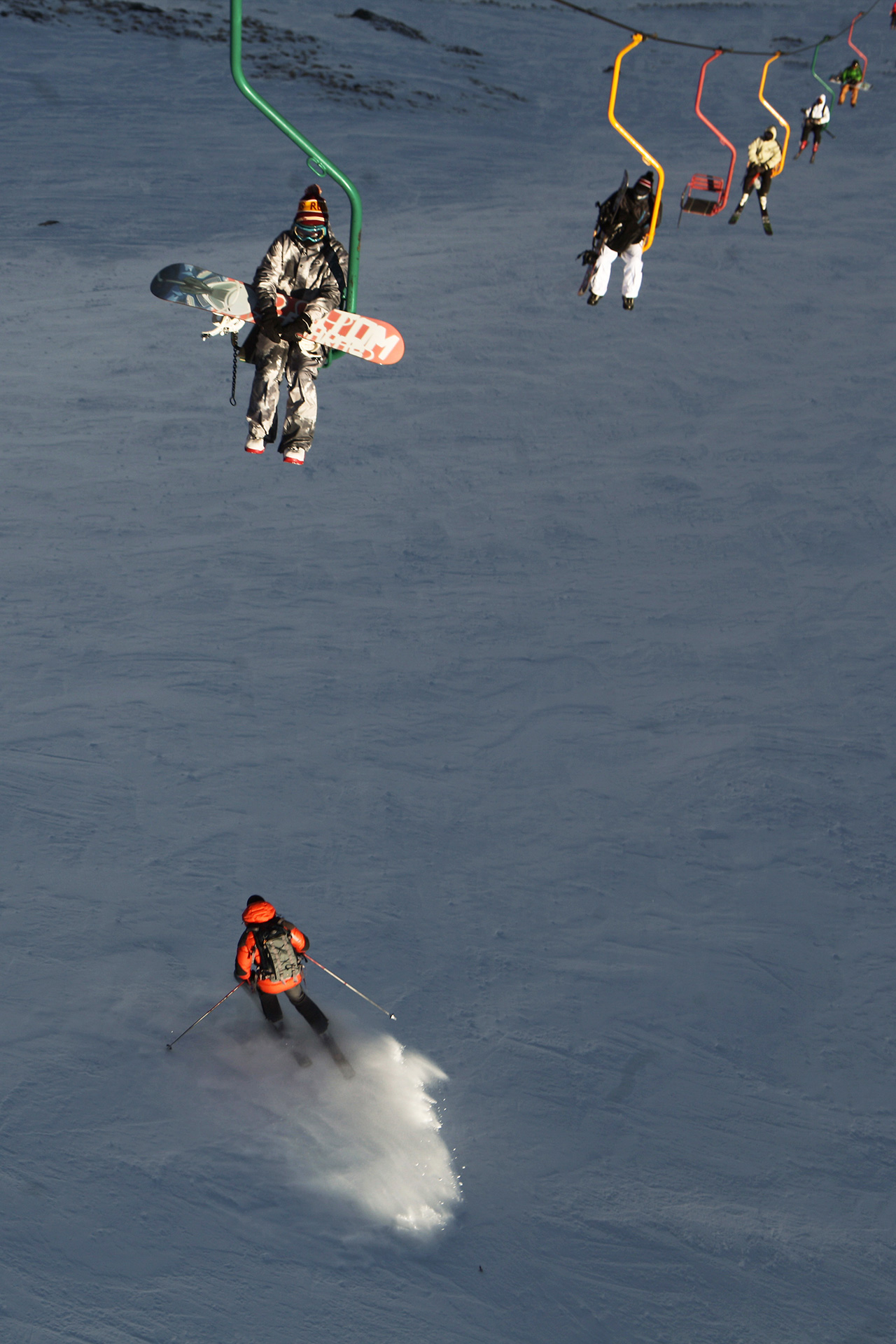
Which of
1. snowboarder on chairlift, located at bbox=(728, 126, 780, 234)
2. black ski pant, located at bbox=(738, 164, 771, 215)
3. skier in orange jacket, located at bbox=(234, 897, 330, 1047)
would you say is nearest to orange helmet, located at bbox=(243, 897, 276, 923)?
skier in orange jacket, located at bbox=(234, 897, 330, 1047)

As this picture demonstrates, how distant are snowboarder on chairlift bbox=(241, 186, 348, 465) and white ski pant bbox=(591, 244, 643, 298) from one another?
464cm

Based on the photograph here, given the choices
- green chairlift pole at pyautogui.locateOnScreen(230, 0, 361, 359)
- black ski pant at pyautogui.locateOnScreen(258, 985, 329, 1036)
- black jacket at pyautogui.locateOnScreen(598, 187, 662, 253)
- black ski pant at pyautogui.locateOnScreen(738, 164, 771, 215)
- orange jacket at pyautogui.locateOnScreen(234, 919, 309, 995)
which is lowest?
black ski pant at pyautogui.locateOnScreen(258, 985, 329, 1036)

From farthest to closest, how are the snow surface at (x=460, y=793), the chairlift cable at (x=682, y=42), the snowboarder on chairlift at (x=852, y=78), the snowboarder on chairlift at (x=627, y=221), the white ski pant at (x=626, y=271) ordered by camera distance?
the snowboarder on chairlift at (x=852, y=78), the white ski pant at (x=626, y=271), the snowboarder on chairlift at (x=627, y=221), the chairlift cable at (x=682, y=42), the snow surface at (x=460, y=793)

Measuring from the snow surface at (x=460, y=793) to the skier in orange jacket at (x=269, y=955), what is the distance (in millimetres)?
811

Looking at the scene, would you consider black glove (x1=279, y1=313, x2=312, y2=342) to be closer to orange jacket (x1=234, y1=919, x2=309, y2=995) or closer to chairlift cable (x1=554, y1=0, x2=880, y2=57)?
chairlift cable (x1=554, y1=0, x2=880, y2=57)

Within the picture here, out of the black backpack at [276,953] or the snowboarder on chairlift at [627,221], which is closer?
the black backpack at [276,953]

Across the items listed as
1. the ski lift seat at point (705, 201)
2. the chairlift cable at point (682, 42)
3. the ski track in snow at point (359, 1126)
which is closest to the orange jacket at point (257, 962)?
the ski track in snow at point (359, 1126)

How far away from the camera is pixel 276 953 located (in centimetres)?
664

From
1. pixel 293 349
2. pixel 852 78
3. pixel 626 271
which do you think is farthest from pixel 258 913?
pixel 852 78

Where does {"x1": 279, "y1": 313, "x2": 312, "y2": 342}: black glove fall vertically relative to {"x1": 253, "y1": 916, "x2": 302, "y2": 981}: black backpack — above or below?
above

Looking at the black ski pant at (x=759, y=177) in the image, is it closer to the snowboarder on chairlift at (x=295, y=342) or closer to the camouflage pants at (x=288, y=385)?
the snowboarder on chairlift at (x=295, y=342)

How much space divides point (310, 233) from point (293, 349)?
25.1 inches

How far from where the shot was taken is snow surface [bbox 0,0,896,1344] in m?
6.40

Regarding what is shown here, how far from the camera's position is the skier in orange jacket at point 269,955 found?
6566 millimetres
